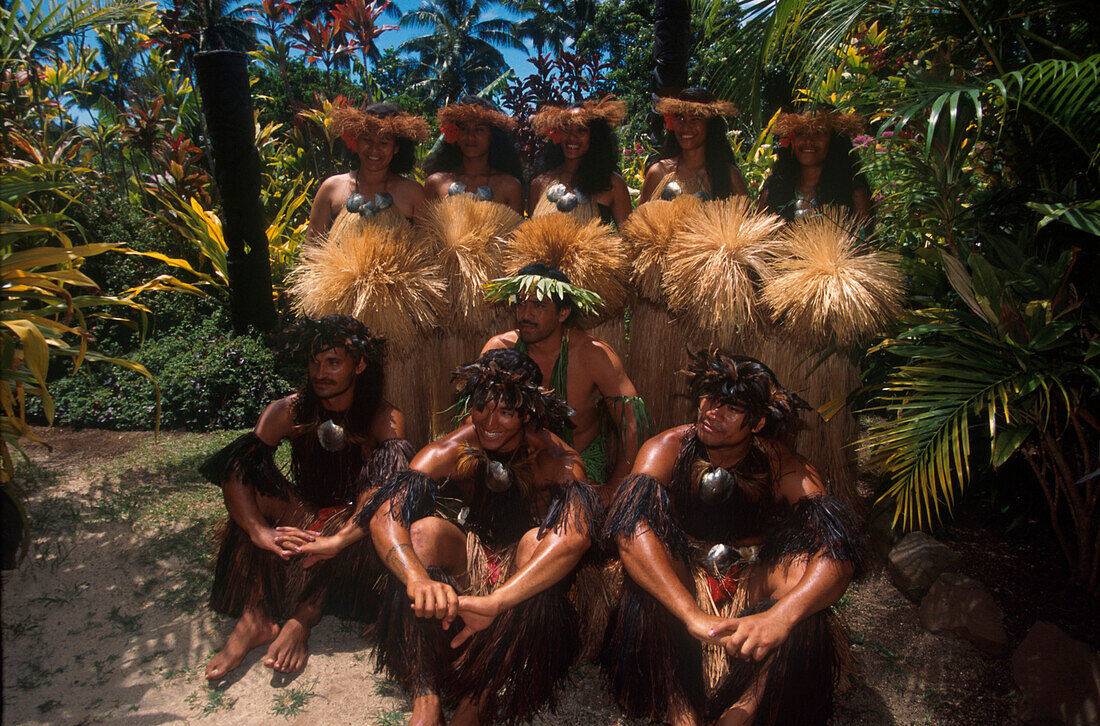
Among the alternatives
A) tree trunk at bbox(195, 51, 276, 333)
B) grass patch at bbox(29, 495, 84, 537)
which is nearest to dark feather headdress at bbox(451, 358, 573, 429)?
grass patch at bbox(29, 495, 84, 537)

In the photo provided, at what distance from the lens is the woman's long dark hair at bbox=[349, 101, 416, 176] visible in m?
3.52

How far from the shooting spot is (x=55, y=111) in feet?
26.1

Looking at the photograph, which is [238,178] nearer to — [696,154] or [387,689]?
[696,154]

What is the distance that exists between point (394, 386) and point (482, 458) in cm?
111

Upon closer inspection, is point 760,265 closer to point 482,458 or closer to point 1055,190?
point 1055,190

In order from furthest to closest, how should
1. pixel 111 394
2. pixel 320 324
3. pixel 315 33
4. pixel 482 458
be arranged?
1. pixel 315 33
2. pixel 111 394
3. pixel 320 324
4. pixel 482 458

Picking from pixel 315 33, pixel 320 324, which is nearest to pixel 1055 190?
pixel 320 324

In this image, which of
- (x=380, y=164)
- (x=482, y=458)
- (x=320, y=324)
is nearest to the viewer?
(x=482, y=458)

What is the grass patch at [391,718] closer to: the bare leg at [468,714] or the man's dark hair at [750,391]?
the bare leg at [468,714]

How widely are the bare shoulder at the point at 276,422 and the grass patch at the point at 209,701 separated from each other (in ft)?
2.60

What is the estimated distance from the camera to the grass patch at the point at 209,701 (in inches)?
82.9

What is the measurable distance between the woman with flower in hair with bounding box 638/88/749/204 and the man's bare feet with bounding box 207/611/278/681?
8.40 feet

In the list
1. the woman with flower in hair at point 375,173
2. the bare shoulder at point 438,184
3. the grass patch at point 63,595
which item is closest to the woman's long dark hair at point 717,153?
the bare shoulder at point 438,184

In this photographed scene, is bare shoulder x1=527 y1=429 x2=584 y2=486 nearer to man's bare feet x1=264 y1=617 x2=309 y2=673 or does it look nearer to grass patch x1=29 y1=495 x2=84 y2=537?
man's bare feet x1=264 y1=617 x2=309 y2=673
